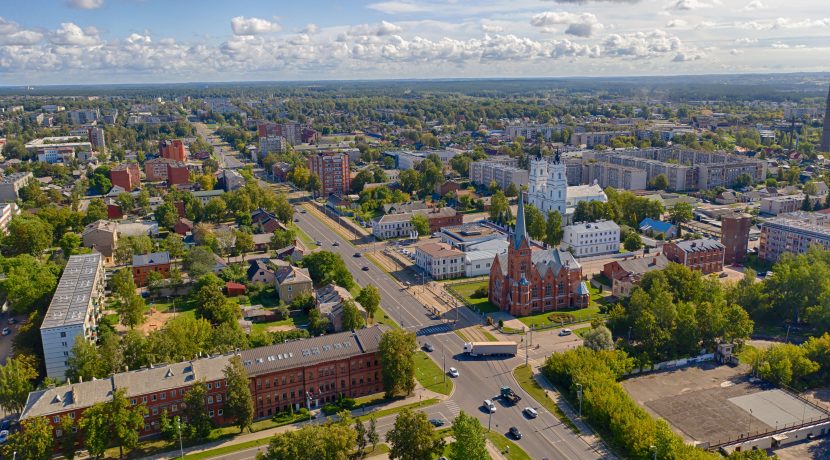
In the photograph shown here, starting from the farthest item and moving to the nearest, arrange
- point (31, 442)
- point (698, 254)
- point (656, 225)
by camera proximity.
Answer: point (656, 225) < point (698, 254) < point (31, 442)

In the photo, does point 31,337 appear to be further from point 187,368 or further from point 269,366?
point 269,366

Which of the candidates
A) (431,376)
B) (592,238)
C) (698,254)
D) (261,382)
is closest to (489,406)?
(431,376)

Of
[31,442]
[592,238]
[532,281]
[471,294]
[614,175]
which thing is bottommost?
[471,294]

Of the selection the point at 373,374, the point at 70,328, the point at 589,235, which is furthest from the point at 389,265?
the point at 70,328

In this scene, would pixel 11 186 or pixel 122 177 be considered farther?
pixel 122 177

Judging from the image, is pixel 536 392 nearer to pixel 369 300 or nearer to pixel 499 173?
pixel 369 300

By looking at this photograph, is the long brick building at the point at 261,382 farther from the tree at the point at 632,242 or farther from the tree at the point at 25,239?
the tree at the point at 25,239
